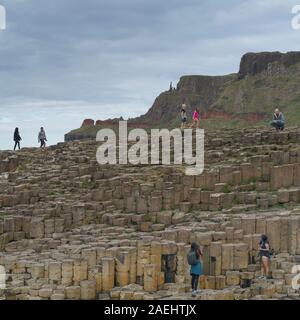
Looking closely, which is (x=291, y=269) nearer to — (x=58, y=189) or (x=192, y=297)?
(x=192, y=297)

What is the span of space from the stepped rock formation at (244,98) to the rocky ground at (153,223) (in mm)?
43086

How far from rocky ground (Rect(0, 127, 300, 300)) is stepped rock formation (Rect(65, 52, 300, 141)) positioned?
43086 mm

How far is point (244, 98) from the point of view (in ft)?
269

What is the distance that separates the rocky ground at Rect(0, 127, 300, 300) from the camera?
16.0 meters

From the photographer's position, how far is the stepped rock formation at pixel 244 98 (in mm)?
75562

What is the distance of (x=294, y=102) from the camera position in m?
70.9

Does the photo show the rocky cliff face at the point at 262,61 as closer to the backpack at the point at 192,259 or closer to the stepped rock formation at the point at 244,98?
the stepped rock formation at the point at 244,98

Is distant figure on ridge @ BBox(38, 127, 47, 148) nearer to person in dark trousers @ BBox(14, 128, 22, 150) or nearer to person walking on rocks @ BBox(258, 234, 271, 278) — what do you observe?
person in dark trousers @ BBox(14, 128, 22, 150)

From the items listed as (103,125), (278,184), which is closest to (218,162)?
(278,184)

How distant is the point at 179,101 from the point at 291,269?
7944 cm

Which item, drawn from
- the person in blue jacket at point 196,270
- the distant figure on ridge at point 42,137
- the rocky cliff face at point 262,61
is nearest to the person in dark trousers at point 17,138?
the distant figure on ridge at point 42,137

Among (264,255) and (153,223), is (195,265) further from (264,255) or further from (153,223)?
(153,223)

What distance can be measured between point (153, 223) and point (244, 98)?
6344 cm

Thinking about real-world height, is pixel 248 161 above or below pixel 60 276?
above
